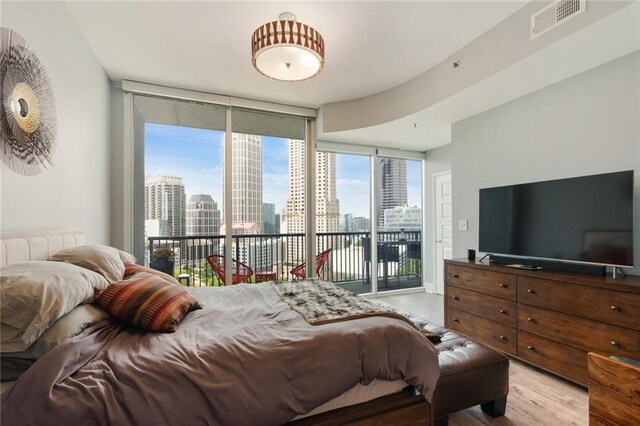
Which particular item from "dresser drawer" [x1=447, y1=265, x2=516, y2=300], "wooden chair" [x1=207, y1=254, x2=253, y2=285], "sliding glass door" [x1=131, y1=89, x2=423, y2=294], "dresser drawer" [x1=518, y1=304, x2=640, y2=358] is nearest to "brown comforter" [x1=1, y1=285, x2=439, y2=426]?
"dresser drawer" [x1=518, y1=304, x2=640, y2=358]

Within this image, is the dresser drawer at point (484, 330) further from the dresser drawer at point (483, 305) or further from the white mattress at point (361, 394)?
the white mattress at point (361, 394)

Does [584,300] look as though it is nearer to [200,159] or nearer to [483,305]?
[483,305]

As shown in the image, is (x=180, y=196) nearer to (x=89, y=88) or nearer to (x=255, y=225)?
(x=255, y=225)

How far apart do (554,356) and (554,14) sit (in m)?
2.50

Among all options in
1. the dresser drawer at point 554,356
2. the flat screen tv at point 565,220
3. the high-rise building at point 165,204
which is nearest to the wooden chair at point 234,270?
the high-rise building at point 165,204

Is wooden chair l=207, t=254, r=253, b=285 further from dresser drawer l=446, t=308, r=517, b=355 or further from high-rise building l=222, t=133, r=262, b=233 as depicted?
dresser drawer l=446, t=308, r=517, b=355

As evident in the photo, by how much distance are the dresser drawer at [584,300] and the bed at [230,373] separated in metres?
1.44

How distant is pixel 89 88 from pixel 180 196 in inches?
57.9

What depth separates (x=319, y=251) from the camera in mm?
5117

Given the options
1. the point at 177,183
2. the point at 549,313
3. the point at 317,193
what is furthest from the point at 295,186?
the point at 549,313

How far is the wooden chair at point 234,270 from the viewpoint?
3.92 m

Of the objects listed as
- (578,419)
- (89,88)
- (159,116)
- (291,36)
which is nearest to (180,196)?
(159,116)

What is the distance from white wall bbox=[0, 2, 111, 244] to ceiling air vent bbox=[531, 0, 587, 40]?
321 centimetres

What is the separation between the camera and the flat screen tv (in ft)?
7.01
